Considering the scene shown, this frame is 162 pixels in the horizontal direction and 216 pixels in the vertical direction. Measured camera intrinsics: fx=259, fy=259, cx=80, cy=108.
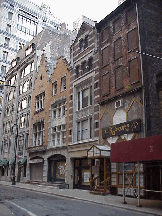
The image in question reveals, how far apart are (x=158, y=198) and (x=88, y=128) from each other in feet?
36.9

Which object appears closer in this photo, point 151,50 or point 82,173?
point 151,50

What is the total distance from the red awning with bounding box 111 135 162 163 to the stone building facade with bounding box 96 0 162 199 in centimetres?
391

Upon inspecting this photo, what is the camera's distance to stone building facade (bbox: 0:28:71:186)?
3403cm

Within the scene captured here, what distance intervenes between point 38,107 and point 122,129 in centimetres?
2049

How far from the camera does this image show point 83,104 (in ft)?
98.1

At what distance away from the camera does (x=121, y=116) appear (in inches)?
907

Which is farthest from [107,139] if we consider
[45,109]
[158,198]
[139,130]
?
[45,109]

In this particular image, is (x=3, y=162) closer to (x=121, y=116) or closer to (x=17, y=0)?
(x=121, y=116)

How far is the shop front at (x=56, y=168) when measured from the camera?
31.4 m

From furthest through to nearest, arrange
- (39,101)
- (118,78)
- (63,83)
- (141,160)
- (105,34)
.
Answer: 1. (39,101)
2. (63,83)
3. (105,34)
4. (118,78)
5. (141,160)

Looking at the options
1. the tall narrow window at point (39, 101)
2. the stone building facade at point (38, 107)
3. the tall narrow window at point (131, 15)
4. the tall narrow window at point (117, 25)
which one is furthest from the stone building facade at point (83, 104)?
the tall narrow window at point (39, 101)

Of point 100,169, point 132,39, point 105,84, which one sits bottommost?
point 100,169

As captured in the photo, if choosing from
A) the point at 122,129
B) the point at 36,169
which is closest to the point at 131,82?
Answer: the point at 122,129

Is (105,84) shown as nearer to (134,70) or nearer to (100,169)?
(134,70)
